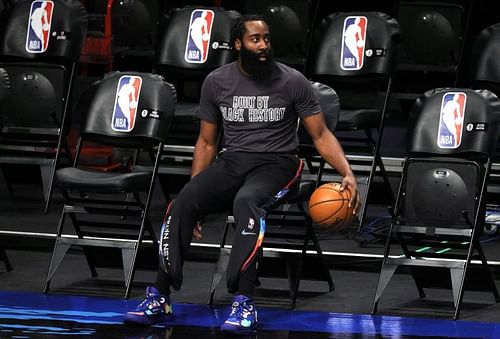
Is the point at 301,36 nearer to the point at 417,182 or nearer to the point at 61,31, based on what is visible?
the point at 61,31

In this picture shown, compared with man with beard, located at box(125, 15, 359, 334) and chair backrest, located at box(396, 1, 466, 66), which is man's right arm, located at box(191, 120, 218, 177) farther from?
chair backrest, located at box(396, 1, 466, 66)

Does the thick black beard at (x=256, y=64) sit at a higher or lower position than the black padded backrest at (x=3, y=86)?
higher

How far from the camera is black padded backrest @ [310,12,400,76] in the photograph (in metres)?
7.89

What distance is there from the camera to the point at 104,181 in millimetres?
6660

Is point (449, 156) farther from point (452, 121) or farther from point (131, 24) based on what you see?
point (131, 24)

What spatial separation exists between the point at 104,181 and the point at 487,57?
246 centimetres

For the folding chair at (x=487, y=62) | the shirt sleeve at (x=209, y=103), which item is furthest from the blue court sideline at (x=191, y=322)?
the folding chair at (x=487, y=62)

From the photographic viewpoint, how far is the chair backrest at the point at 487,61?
7684mm

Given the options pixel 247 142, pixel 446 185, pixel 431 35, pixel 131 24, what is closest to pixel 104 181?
pixel 247 142

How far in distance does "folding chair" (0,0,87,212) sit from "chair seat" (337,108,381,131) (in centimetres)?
174

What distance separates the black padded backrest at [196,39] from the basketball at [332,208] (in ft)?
7.06

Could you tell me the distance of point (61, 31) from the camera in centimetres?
827

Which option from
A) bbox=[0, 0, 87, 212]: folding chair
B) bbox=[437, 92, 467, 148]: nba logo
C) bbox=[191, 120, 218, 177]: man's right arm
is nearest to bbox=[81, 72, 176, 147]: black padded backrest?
bbox=[191, 120, 218, 177]: man's right arm

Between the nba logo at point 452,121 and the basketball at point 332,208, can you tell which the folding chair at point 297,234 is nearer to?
the basketball at point 332,208
